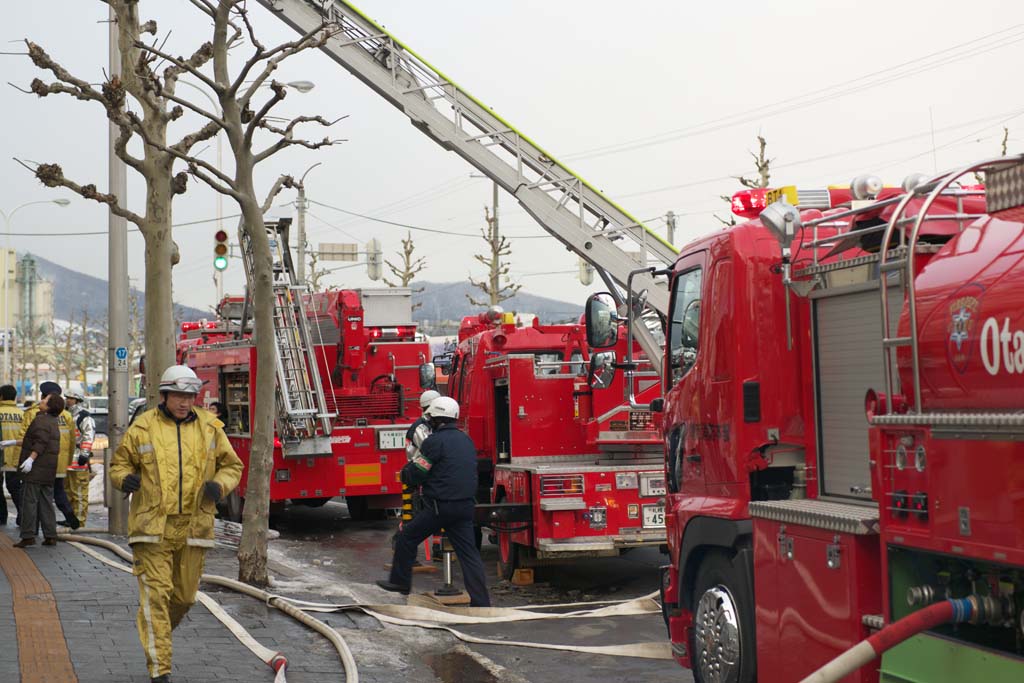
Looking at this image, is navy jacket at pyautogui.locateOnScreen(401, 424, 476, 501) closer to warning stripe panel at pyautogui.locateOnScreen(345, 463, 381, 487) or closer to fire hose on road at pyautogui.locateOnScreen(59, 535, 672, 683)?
fire hose on road at pyautogui.locateOnScreen(59, 535, 672, 683)

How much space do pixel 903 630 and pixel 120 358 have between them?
14.1 meters

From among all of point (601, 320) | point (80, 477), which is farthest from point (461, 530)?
point (80, 477)

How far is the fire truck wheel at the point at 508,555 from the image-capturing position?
1244 cm

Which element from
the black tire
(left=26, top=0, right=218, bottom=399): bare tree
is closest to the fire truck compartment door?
(left=26, top=0, right=218, bottom=399): bare tree

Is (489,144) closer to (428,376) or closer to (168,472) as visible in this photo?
(428,376)

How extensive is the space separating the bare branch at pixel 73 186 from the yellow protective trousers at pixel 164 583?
7825 mm

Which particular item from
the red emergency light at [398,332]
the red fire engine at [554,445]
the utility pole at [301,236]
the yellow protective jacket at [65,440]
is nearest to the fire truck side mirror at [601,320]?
the red fire engine at [554,445]

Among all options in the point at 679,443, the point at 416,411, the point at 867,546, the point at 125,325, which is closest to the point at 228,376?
the point at 125,325

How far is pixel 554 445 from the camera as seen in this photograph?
42.0 ft

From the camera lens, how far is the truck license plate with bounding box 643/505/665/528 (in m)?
11.7

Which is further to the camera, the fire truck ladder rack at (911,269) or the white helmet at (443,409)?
the white helmet at (443,409)

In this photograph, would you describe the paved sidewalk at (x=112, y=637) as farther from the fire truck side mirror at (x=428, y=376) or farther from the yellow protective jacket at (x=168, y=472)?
the fire truck side mirror at (x=428, y=376)

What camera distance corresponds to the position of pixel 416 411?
18688mm

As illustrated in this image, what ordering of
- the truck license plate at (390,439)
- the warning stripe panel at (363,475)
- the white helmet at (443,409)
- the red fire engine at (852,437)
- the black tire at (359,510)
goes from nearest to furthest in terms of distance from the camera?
the red fire engine at (852,437), the white helmet at (443,409), the warning stripe panel at (363,475), the truck license plate at (390,439), the black tire at (359,510)
